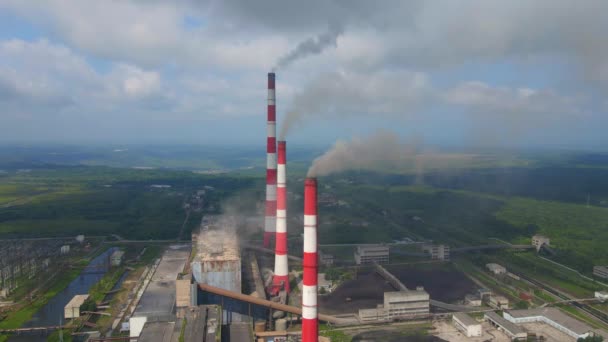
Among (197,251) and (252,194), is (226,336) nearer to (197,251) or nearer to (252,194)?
(197,251)

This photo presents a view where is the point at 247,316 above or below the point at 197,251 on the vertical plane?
below

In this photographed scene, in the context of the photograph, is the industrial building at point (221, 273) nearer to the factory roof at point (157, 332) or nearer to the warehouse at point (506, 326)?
the factory roof at point (157, 332)

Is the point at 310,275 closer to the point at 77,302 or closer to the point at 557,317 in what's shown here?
the point at 557,317

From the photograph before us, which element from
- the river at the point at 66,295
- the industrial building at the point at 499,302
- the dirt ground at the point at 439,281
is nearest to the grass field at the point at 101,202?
the river at the point at 66,295

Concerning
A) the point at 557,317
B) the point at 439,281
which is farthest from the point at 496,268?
the point at 557,317

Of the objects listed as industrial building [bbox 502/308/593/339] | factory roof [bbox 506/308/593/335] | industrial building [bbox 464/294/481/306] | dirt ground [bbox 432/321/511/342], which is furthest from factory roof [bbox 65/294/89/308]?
factory roof [bbox 506/308/593/335]

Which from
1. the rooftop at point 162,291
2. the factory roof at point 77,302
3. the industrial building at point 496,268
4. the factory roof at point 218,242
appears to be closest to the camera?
the rooftop at point 162,291

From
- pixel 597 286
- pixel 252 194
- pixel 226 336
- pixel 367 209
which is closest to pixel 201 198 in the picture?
pixel 252 194
